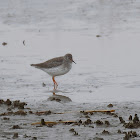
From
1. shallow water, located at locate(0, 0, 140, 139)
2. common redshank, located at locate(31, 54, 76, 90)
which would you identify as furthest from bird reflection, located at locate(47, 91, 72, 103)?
common redshank, located at locate(31, 54, 76, 90)

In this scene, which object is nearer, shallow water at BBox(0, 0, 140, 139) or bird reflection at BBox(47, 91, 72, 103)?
bird reflection at BBox(47, 91, 72, 103)

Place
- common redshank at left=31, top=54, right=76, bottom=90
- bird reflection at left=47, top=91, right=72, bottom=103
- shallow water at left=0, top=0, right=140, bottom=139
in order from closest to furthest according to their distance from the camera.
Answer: bird reflection at left=47, top=91, right=72, bottom=103 → shallow water at left=0, top=0, right=140, bottom=139 → common redshank at left=31, top=54, right=76, bottom=90

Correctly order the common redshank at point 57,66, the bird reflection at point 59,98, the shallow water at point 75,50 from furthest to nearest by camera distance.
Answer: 1. the common redshank at point 57,66
2. the shallow water at point 75,50
3. the bird reflection at point 59,98

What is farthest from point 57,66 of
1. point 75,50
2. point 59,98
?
point 75,50

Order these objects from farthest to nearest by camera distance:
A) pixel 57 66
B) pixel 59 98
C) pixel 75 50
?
1. pixel 75 50
2. pixel 57 66
3. pixel 59 98

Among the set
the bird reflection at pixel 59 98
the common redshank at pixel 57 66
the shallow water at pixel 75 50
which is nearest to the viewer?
the bird reflection at pixel 59 98

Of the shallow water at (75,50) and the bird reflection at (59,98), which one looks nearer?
the bird reflection at (59,98)

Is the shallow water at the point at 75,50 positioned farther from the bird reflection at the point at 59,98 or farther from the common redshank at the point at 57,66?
the common redshank at the point at 57,66

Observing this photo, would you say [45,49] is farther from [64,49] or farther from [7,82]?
[7,82]

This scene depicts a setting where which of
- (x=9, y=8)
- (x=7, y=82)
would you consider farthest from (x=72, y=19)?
(x=7, y=82)

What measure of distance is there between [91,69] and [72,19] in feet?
32.7

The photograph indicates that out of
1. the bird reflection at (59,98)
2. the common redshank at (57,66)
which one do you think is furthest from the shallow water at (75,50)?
the common redshank at (57,66)

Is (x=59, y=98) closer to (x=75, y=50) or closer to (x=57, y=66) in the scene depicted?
(x=57, y=66)

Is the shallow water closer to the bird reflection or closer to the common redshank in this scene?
the bird reflection
